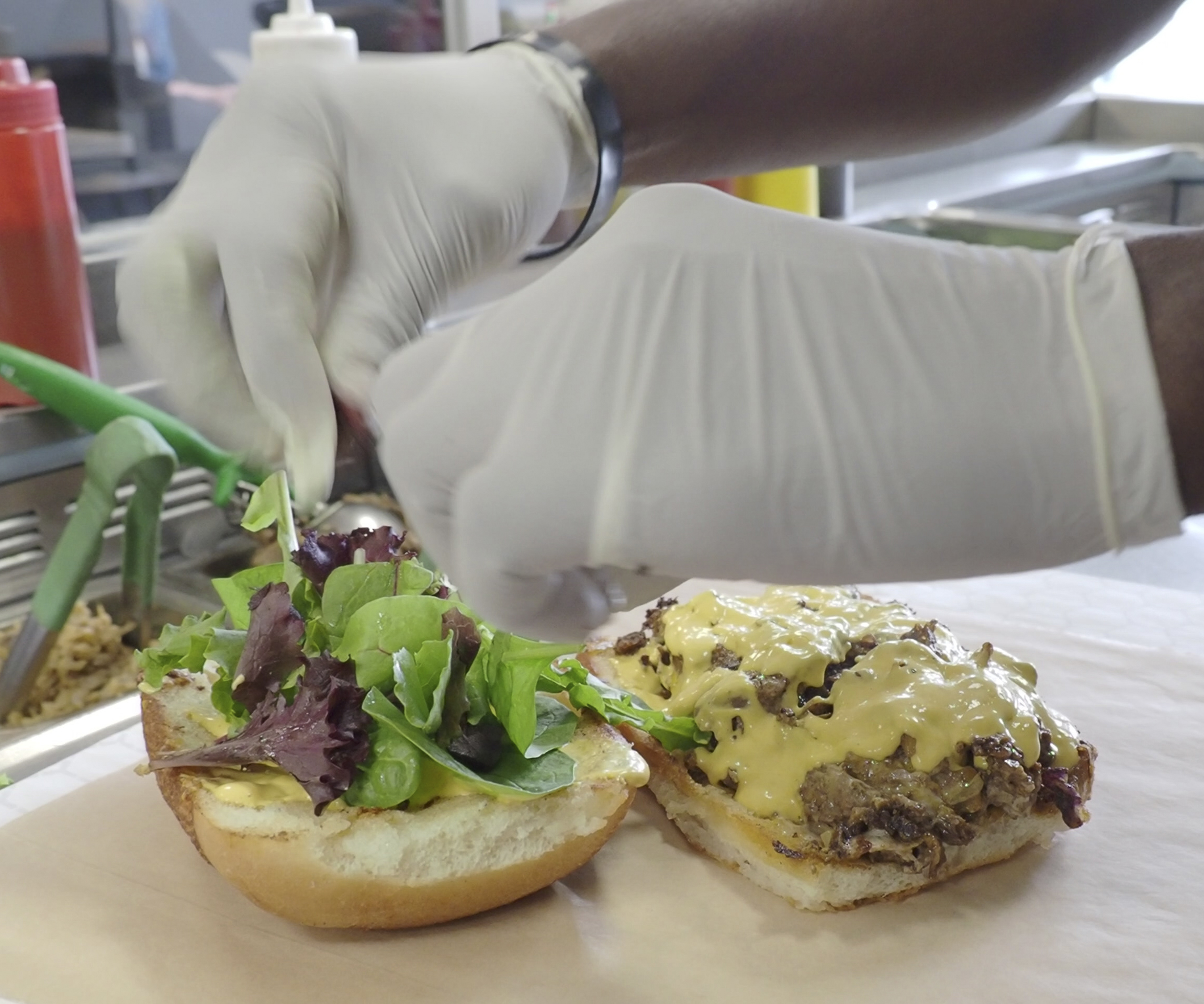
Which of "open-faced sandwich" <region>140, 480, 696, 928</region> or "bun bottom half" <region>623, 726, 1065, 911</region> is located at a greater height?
"open-faced sandwich" <region>140, 480, 696, 928</region>

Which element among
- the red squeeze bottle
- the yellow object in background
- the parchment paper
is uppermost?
the red squeeze bottle

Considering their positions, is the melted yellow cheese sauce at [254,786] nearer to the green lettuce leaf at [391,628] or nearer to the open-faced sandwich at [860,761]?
the green lettuce leaf at [391,628]

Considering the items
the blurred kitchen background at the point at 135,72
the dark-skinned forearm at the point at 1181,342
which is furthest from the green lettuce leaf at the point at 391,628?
A: the blurred kitchen background at the point at 135,72

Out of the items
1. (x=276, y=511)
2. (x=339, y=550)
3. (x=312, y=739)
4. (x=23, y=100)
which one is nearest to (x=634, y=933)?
(x=312, y=739)

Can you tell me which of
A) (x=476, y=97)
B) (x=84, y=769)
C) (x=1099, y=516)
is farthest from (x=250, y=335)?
(x=84, y=769)

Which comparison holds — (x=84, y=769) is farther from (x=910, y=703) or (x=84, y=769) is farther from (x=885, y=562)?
(x=885, y=562)

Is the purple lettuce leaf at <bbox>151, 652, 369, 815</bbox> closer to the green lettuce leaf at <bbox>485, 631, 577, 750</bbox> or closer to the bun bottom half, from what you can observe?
the green lettuce leaf at <bbox>485, 631, 577, 750</bbox>

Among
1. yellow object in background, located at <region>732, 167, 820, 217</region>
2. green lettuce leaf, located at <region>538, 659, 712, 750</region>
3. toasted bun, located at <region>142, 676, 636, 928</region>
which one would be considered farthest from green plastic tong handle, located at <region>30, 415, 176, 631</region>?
yellow object in background, located at <region>732, 167, 820, 217</region>
